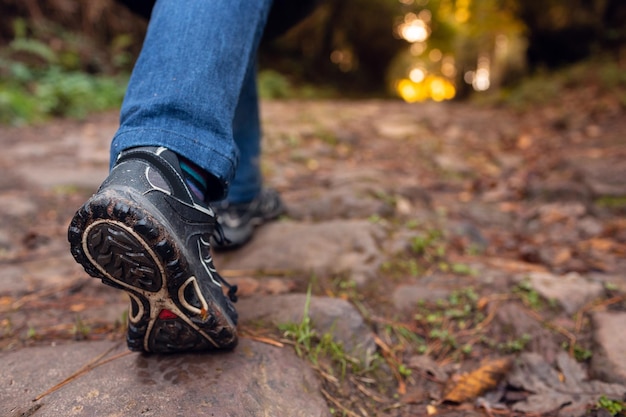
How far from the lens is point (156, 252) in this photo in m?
0.86

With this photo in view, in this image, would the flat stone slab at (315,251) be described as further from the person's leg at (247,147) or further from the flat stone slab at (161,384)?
the flat stone slab at (161,384)

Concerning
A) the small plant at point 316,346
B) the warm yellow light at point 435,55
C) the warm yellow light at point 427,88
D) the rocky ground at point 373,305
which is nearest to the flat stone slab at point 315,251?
the rocky ground at point 373,305

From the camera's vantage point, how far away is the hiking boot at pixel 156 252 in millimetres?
838

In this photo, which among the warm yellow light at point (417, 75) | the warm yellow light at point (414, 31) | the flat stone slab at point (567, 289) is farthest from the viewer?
the warm yellow light at point (417, 75)

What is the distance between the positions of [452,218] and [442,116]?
8.79 feet

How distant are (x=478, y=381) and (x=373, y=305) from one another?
389 mm

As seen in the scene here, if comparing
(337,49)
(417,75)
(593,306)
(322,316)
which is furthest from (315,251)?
(417,75)

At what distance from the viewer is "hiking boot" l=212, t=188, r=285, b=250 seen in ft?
5.64

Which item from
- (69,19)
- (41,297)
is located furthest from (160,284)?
(69,19)

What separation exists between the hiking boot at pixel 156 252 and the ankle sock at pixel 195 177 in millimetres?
30

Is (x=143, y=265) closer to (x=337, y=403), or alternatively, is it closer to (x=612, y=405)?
(x=337, y=403)

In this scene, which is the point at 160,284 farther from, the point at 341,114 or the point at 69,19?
the point at 69,19

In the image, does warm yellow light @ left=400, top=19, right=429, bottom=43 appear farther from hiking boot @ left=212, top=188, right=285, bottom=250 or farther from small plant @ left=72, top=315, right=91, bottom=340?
small plant @ left=72, top=315, right=91, bottom=340

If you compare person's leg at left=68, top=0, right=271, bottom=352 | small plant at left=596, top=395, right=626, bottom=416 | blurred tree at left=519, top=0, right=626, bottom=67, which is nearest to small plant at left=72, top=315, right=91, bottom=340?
person's leg at left=68, top=0, right=271, bottom=352
